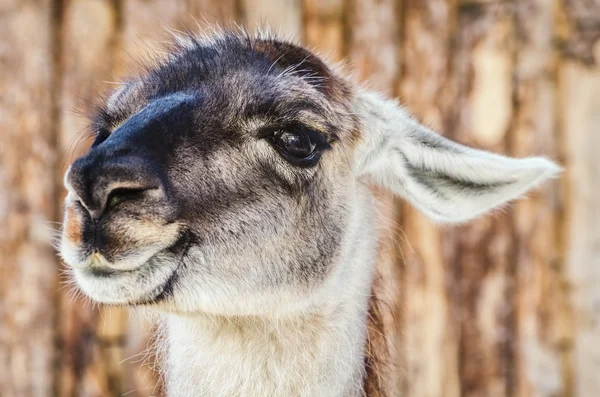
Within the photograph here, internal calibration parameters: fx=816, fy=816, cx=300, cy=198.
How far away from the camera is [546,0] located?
18.8 feet

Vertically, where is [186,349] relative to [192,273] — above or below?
below

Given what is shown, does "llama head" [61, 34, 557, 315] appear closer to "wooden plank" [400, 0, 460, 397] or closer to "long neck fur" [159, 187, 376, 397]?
"long neck fur" [159, 187, 376, 397]

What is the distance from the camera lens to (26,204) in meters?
5.23

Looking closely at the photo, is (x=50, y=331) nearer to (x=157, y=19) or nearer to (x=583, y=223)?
(x=157, y=19)

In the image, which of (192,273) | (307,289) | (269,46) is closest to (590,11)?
(269,46)

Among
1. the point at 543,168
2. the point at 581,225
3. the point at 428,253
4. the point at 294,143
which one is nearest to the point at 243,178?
the point at 294,143

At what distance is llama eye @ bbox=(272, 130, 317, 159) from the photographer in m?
2.90

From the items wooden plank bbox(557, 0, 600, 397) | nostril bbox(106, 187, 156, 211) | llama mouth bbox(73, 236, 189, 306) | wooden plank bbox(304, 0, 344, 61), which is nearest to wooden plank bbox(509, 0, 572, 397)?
wooden plank bbox(557, 0, 600, 397)

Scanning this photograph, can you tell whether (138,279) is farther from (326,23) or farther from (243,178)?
(326,23)

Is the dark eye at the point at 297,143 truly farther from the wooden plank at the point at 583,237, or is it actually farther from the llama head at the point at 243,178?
the wooden plank at the point at 583,237

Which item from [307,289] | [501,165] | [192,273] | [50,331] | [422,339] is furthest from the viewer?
[422,339]

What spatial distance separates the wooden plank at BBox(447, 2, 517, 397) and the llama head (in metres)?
2.30

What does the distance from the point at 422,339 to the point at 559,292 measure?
1.06 m

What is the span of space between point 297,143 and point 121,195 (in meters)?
0.76
